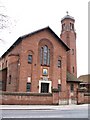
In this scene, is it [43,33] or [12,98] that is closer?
[12,98]

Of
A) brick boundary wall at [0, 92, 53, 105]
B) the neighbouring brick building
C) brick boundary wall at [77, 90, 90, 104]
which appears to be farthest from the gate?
brick boundary wall at [0, 92, 53, 105]

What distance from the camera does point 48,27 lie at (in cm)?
3531

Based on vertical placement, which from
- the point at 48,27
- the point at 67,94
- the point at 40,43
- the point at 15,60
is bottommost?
the point at 67,94

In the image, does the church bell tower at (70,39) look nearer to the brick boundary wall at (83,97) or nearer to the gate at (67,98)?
the gate at (67,98)

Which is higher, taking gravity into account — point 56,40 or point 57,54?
point 56,40

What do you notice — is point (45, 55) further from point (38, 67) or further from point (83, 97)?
point (83, 97)

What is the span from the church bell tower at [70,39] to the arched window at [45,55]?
346 inches

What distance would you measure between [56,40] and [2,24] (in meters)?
25.1

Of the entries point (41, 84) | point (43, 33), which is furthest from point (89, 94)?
point (43, 33)

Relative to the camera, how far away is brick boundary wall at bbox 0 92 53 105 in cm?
2520

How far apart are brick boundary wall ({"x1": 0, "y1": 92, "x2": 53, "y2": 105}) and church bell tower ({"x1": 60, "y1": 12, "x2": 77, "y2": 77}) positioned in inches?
658

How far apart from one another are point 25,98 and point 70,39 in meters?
21.0

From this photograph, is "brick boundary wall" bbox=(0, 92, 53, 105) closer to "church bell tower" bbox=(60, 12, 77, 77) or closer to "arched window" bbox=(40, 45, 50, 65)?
"arched window" bbox=(40, 45, 50, 65)

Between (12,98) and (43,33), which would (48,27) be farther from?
(12,98)
